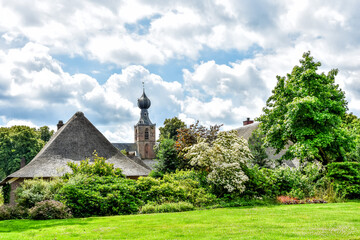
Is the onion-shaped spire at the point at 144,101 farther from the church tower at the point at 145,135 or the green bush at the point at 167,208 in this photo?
the green bush at the point at 167,208

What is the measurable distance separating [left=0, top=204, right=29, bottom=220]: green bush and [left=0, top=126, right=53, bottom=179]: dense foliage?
44185 millimetres

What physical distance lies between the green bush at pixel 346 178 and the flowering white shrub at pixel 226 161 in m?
4.64

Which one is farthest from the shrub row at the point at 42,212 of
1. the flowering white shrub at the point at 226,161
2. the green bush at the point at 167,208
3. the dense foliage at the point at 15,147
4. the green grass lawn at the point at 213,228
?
the dense foliage at the point at 15,147

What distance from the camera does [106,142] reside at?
89.6 ft

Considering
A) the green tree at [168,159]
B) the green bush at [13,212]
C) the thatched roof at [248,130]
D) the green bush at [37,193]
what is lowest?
the green bush at [13,212]

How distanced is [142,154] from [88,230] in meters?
92.2

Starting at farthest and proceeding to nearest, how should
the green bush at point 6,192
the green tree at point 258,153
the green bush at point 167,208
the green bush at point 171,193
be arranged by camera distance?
the green tree at point 258,153
the green bush at point 6,192
the green bush at point 171,193
the green bush at point 167,208

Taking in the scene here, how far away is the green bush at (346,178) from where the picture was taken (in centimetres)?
1653

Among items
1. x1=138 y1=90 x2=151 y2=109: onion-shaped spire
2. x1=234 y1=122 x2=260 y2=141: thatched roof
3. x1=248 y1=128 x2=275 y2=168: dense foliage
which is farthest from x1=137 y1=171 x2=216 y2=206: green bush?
x1=138 y1=90 x2=151 y2=109: onion-shaped spire

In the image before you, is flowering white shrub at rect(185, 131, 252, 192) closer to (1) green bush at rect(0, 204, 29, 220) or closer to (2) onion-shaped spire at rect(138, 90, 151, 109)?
(1) green bush at rect(0, 204, 29, 220)

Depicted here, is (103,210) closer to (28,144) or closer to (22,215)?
(22,215)

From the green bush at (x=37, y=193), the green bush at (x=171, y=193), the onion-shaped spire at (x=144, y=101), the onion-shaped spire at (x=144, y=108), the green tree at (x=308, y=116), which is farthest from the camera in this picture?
the onion-shaped spire at (x=144, y=108)

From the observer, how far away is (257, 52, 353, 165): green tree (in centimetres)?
Answer: 1903

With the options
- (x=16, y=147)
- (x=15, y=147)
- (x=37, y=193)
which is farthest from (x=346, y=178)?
(x=15, y=147)
